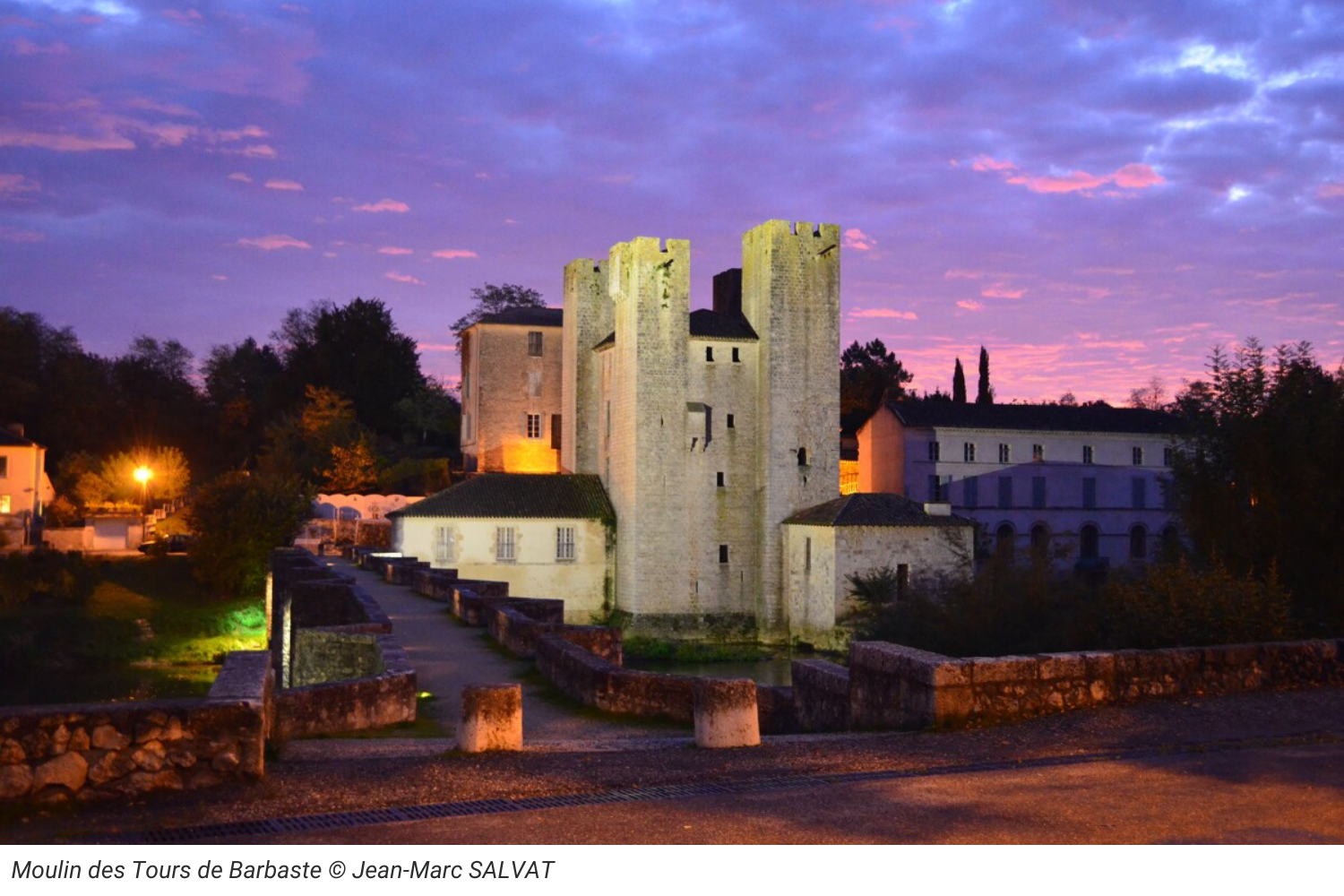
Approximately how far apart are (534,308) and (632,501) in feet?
73.8

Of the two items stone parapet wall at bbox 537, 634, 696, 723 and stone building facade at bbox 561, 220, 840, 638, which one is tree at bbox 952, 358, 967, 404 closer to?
stone building facade at bbox 561, 220, 840, 638

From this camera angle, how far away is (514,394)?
60344mm

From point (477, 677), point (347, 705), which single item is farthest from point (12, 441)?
point (347, 705)

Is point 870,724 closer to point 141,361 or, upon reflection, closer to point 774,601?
point 774,601

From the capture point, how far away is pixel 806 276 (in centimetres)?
4744

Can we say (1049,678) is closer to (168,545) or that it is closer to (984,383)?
(168,545)

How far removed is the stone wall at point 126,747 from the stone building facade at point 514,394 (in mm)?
52395

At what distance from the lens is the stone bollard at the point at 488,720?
8.96m

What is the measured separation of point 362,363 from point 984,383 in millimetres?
39670

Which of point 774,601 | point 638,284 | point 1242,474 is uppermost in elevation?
point 638,284

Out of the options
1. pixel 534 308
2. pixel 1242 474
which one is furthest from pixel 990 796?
pixel 534 308

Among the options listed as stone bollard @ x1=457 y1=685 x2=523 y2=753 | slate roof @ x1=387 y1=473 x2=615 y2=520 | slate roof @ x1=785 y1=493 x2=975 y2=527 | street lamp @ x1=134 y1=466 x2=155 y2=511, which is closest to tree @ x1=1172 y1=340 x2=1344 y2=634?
stone bollard @ x1=457 y1=685 x2=523 y2=753

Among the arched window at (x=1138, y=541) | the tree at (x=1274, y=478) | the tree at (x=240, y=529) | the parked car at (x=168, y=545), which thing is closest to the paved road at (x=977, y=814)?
the tree at (x=1274, y=478)

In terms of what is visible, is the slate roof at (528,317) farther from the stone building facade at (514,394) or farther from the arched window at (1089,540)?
the arched window at (1089,540)
